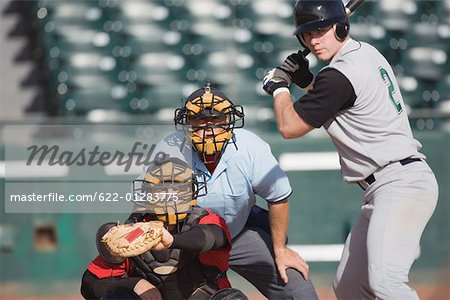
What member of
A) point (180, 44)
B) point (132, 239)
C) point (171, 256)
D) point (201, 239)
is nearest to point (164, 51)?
point (180, 44)

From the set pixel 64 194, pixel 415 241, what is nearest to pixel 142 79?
pixel 64 194

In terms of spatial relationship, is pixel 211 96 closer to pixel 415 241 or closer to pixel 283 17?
pixel 415 241

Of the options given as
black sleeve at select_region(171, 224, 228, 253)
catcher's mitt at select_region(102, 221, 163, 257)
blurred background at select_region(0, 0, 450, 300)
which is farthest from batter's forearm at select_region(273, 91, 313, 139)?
blurred background at select_region(0, 0, 450, 300)

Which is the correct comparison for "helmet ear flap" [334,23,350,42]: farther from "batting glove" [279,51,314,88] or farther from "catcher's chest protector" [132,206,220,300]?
"catcher's chest protector" [132,206,220,300]

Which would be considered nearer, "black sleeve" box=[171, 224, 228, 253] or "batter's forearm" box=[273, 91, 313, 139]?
"black sleeve" box=[171, 224, 228, 253]

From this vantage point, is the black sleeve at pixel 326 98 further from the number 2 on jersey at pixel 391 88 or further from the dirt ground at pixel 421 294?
the dirt ground at pixel 421 294

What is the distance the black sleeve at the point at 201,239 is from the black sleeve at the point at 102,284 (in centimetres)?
30

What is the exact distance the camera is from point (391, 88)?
13.2 ft

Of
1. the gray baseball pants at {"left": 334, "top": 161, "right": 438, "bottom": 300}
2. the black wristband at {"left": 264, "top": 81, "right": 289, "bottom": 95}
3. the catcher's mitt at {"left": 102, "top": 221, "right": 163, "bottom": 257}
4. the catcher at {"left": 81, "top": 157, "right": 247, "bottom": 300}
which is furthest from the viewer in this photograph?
the black wristband at {"left": 264, "top": 81, "right": 289, "bottom": 95}

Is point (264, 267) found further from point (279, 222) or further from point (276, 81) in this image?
point (276, 81)

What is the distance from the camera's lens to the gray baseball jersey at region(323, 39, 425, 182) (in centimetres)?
389

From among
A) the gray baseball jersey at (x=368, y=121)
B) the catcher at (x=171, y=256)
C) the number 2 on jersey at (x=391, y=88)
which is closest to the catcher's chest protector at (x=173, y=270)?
the catcher at (x=171, y=256)

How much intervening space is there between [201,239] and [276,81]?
93cm

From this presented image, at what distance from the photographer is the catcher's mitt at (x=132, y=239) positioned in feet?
10.8
